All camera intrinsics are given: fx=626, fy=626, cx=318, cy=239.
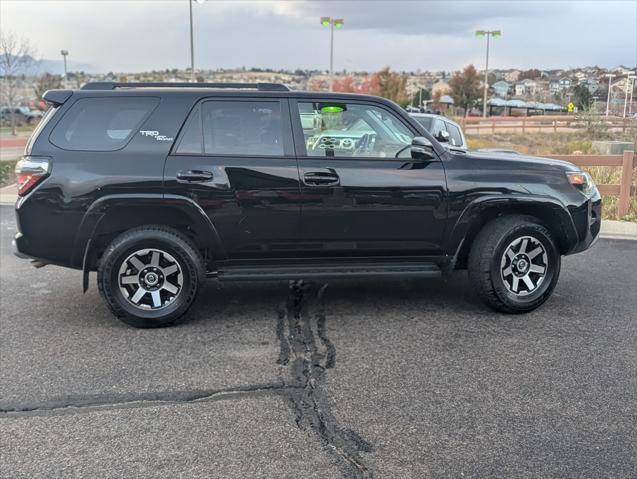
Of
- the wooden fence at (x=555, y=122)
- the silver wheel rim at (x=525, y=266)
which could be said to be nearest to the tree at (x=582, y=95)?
the wooden fence at (x=555, y=122)

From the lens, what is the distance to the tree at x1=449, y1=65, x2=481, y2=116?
5881cm

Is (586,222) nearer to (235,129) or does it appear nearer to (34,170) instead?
(235,129)

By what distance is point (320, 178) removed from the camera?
5.05 m

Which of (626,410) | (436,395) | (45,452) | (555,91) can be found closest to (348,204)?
(436,395)

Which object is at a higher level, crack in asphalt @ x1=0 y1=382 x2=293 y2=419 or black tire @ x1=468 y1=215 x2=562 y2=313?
black tire @ x1=468 y1=215 x2=562 y2=313

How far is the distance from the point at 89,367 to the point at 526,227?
11.9 ft

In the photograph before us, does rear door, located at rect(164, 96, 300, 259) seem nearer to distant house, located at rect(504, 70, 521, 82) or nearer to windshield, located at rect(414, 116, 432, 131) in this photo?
windshield, located at rect(414, 116, 432, 131)

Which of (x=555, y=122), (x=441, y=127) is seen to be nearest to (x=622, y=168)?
(x=441, y=127)

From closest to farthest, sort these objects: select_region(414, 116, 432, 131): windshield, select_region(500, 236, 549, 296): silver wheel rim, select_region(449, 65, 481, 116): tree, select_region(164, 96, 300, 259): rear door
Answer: select_region(164, 96, 300, 259): rear door, select_region(500, 236, 549, 296): silver wheel rim, select_region(414, 116, 432, 131): windshield, select_region(449, 65, 481, 116): tree

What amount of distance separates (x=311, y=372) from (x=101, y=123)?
102 inches

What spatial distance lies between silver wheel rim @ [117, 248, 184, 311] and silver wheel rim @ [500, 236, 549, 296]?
2.76 metres

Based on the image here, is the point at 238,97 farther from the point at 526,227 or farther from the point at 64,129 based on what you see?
the point at 526,227

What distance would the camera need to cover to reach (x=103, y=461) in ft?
10.3

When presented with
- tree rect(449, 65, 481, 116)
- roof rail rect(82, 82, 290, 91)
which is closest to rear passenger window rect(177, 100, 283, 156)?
roof rail rect(82, 82, 290, 91)
